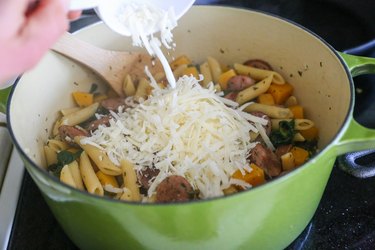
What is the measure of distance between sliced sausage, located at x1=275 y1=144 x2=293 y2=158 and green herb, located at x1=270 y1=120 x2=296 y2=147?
0.01 meters

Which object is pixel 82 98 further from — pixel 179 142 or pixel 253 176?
pixel 253 176

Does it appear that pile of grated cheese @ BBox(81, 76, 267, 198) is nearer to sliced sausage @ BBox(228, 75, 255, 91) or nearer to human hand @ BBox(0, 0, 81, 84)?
sliced sausage @ BBox(228, 75, 255, 91)

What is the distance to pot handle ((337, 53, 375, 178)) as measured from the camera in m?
0.80

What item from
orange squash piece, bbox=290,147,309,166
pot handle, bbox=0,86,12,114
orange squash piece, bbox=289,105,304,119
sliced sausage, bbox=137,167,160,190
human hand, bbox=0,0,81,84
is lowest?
orange squash piece, bbox=290,147,309,166

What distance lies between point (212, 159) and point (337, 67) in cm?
31

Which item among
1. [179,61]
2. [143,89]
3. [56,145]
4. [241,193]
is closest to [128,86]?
[143,89]

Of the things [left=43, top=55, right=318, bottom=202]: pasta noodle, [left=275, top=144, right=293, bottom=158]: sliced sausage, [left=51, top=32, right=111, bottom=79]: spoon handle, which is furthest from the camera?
[left=51, top=32, right=111, bottom=79]: spoon handle

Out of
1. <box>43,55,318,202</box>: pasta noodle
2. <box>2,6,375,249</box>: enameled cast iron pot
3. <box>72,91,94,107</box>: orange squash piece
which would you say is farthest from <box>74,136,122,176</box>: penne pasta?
<box>72,91,94,107</box>: orange squash piece

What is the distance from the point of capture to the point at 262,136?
1.09 meters

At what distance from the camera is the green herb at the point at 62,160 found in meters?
1.03

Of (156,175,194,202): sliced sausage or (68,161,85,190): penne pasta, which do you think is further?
(68,161,85,190): penne pasta

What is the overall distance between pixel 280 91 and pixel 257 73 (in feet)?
0.25

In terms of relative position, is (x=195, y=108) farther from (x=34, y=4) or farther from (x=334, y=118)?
(x=34, y=4)

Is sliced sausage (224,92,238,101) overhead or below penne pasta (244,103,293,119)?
overhead
